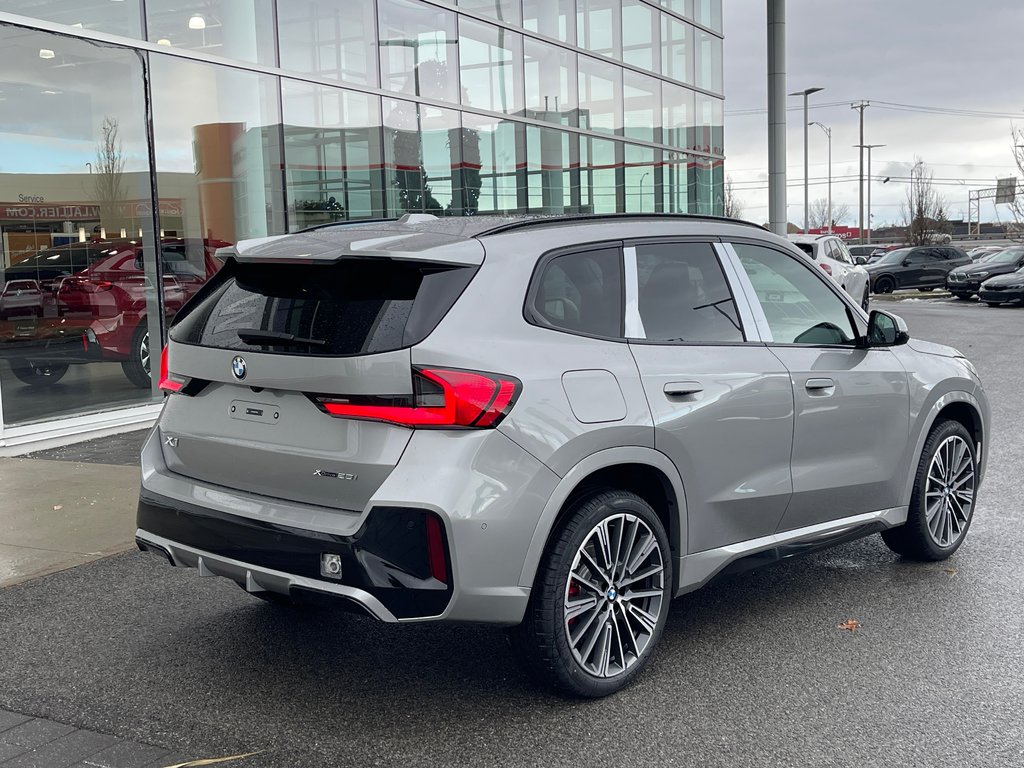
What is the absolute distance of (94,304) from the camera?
430 inches

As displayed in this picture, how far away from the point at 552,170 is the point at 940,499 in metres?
14.0

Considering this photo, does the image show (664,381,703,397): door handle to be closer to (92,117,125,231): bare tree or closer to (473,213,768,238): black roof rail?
(473,213,768,238): black roof rail

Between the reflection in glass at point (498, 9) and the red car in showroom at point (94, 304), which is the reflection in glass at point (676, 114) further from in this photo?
the red car in showroom at point (94, 304)

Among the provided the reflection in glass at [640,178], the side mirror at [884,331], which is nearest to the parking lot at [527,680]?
the side mirror at [884,331]

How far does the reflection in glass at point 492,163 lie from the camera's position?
661 inches

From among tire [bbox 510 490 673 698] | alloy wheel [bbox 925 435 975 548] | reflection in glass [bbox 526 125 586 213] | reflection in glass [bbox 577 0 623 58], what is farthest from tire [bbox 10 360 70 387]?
reflection in glass [bbox 577 0 623 58]

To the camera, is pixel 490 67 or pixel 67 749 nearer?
pixel 67 749

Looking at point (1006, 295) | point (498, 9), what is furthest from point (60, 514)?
point (1006, 295)

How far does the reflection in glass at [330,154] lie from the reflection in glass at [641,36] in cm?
844

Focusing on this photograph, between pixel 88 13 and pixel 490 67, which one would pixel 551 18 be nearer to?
pixel 490 67

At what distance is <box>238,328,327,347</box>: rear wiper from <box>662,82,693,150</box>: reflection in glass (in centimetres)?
2017

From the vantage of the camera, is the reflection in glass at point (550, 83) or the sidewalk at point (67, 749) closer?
the sidewalk at point (67, 749)

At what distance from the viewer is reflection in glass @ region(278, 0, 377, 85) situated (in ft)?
43.5

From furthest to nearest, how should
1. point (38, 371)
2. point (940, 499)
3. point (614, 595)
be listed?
point (38, 371) < point (940, 499) < point (614, 595)
